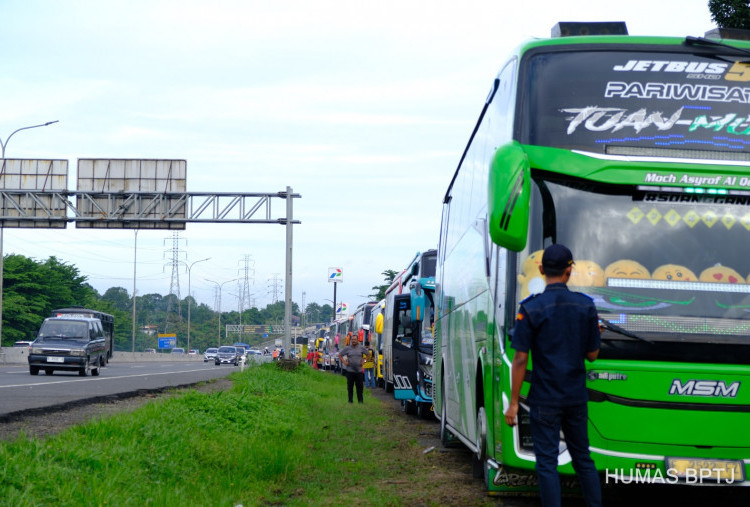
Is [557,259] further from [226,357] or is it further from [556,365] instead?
[226,357]

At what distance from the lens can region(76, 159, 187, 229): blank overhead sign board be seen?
130 ft

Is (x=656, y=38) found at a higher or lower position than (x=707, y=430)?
higher

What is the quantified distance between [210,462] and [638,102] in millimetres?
5872

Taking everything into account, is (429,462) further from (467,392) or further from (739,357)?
(739,357)

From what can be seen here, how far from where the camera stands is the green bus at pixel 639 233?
22.3 ft

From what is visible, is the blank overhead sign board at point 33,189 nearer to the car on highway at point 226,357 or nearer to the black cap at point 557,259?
the black cap at point 557,259

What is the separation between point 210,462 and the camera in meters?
10.5

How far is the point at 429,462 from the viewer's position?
12.0 m

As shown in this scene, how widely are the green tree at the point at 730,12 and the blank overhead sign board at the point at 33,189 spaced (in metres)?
25.3

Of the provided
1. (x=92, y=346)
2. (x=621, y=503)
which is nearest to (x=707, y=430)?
(x=621, y=503)

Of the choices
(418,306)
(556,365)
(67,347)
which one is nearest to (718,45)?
(556,365)

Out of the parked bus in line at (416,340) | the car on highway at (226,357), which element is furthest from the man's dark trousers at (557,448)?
the car on highway at (226,357)

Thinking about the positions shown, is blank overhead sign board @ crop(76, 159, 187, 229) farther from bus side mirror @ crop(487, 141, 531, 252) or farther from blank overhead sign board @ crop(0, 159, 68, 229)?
bus side mirror @ crop(487, 141, 531, 252)

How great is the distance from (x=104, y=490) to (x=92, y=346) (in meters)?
29.8
